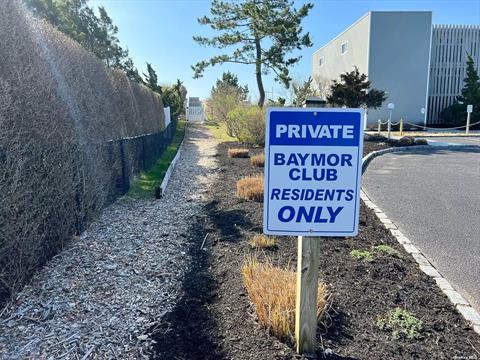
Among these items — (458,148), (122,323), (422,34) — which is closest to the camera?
(122,323)

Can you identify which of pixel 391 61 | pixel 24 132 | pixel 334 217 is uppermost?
pixel 391 61

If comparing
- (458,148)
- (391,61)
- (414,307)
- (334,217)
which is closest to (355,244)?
(414,307)

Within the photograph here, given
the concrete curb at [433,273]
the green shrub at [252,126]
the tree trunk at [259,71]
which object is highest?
the tree trunk at [259,71]

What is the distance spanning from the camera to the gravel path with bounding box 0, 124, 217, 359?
2.51 meters

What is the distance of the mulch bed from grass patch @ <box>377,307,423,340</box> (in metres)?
0.04

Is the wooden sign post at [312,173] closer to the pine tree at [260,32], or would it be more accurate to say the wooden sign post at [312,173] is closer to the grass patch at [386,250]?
the grass patch at [386,250]

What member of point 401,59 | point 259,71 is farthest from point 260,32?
point 401,59

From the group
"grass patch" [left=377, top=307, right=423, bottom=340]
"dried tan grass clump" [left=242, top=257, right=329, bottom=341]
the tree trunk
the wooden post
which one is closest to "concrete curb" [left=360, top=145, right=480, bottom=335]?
"grass patch" [left=377, top=307, right=423, bottom=340]

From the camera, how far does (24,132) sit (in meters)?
3.30

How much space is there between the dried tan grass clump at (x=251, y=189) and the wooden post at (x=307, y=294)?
4.00 m

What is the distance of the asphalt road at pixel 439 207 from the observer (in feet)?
12.8

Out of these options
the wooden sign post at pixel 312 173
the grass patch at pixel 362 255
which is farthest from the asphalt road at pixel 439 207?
the wooden sign post at pixel 312 173

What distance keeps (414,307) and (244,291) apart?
4.31 feet

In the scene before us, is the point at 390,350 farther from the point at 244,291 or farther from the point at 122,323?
the point at 122,323
